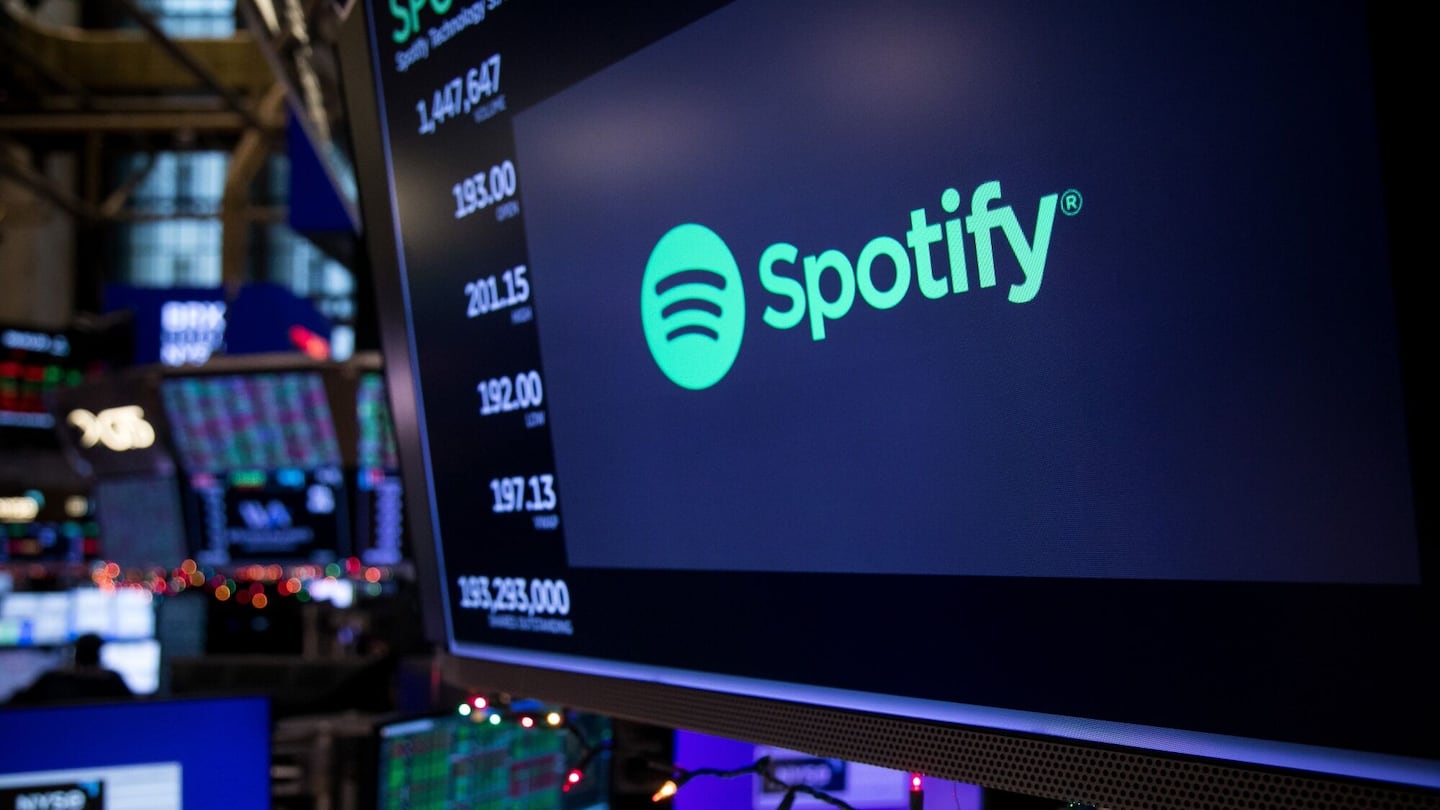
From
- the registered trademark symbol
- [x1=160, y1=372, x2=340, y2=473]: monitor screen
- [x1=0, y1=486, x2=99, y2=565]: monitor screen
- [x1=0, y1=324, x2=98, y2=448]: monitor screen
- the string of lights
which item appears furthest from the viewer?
[x1=0, y1=486, x2=99, y2=565]: monitor screen

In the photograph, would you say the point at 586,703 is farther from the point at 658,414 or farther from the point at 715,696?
the point at 658,414

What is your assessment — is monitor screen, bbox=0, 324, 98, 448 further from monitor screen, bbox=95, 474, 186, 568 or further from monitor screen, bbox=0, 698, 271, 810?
monitor screen, bbox=0, 698, 271, 810

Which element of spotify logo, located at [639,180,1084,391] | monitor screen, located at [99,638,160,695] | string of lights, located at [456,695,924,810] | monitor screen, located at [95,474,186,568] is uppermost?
spotify logo, located at [639,180,1084,391]

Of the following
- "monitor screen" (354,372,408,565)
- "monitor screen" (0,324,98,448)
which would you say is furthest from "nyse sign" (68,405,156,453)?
"monitor screen" (0,324,98,448)

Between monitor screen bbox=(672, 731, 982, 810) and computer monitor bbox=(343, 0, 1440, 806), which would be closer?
computer monitor bbox=(343, 0, 1440, 806)

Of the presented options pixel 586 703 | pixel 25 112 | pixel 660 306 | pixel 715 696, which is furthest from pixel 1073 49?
pixel 25 112

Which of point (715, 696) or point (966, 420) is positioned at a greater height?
point (966, 420)

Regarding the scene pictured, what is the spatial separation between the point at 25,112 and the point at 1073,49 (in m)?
15.8

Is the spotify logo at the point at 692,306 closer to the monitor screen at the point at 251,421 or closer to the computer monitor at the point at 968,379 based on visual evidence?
the computer monitor at the point at 968,379

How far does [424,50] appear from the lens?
1985 mm

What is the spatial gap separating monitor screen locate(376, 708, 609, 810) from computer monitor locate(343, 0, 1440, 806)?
0.46 metres

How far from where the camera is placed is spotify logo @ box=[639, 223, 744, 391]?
56.3 inches

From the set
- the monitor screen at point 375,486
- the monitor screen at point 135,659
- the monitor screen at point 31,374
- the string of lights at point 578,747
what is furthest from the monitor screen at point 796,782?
the monitor screen at point 31,374

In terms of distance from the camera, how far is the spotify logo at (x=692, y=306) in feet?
4.69
